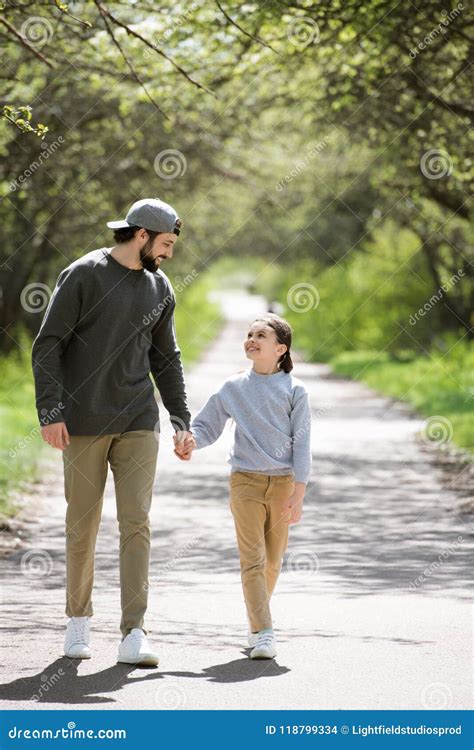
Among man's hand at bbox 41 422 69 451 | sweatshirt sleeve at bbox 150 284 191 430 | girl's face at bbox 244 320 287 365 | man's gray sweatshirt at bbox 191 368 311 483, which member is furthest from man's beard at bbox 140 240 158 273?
man's hand at bbox 41 422 69 451

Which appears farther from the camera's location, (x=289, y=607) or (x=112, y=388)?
(x=289, y=607)

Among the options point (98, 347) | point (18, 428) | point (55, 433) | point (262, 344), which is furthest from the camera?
point (18, 428)

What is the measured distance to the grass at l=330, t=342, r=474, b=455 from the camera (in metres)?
18.5

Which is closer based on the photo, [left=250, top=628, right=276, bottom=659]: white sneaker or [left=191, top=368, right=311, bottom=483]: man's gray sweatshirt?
[left=250, top=628, right=276, bottom=659]: white sneaker

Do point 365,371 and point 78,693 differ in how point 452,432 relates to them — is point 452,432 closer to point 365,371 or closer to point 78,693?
point 78,693

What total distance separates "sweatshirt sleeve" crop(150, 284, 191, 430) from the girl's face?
1.10 feet

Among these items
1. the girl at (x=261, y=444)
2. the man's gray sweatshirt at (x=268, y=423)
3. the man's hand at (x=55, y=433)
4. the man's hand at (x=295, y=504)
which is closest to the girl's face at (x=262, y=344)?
the girl at (x=261, y=444)

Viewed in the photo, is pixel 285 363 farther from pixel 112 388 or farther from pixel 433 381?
pixel 433 381

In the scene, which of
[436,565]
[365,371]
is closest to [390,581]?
[436,565]

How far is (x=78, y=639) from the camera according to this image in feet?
21.3

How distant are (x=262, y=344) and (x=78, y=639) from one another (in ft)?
5.14

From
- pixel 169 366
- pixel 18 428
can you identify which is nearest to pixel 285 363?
pixel 169 366

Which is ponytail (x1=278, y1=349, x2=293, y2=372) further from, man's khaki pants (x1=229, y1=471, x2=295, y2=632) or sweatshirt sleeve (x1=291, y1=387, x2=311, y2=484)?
man's khaki pants (x1=229, y1=471, x2=295, y2=632)

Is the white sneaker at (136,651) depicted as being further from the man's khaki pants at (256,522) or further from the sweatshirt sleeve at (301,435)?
the sweatshirt sleeve at (301,435)
